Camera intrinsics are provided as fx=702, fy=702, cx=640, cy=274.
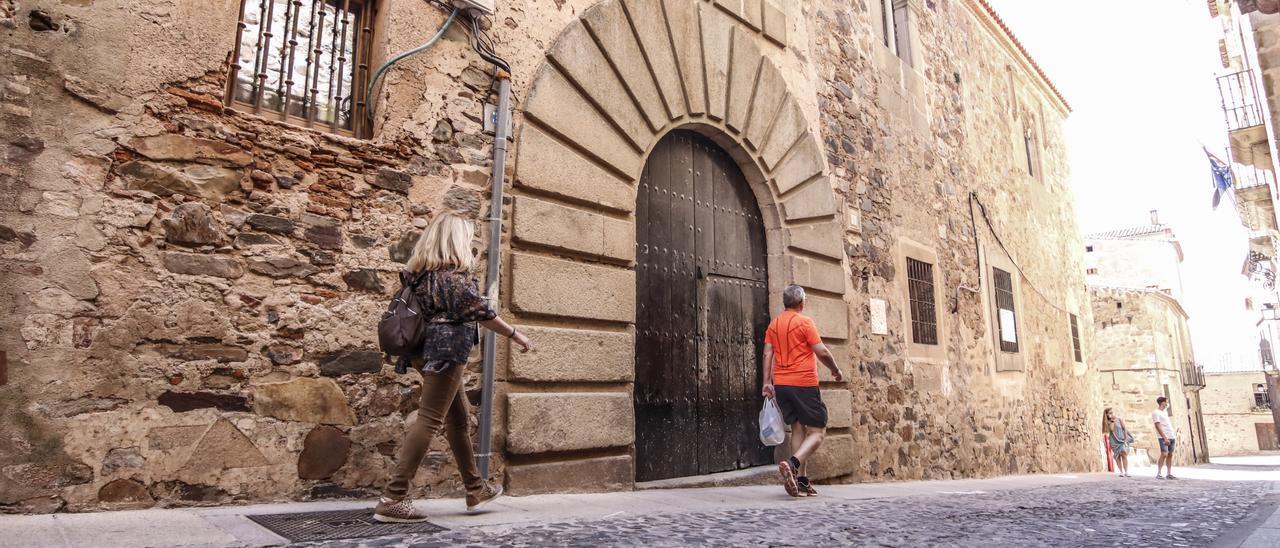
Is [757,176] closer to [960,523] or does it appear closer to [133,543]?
[960,523]

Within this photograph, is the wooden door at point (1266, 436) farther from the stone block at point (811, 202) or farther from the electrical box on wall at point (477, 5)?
the electrical box on wall at point (477, 5)

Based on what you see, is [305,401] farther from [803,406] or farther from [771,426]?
[803,406]


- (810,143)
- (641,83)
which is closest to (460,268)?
(641,83)

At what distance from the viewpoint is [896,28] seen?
27.2 ft

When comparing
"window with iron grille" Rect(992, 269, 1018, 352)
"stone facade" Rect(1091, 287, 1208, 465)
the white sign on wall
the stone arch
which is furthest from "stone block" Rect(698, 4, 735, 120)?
"stone facade" Rect(1091, 287, 1208, 465)

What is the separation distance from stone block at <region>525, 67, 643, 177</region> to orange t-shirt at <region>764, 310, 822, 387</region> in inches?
53.9

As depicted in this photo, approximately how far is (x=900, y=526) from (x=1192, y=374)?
2904 centimetres

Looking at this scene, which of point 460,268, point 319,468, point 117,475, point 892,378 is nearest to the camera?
point 117,475

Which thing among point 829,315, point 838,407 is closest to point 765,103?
point 829,315

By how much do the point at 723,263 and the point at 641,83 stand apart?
1471 mm

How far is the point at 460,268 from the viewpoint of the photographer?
2.84 meters

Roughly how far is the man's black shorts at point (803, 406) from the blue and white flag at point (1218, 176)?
685 inches

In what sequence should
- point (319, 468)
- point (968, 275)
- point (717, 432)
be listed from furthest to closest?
point (968, 275) → point (717, 432) → point (319, 468)

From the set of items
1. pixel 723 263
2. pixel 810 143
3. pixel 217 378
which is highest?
pixel 810 143
